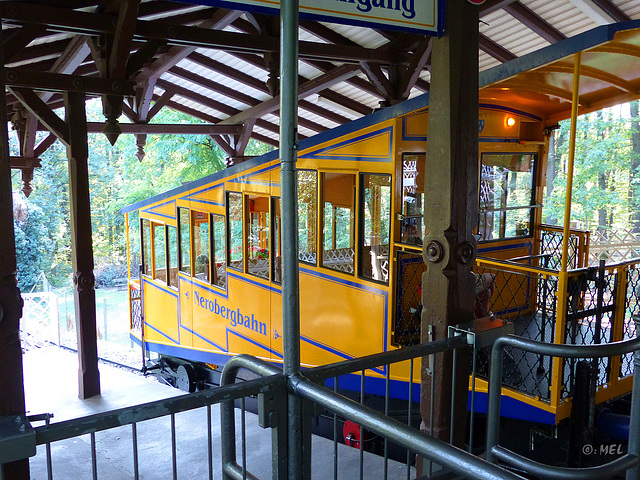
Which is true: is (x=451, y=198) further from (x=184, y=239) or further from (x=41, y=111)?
(x=184, y=239)

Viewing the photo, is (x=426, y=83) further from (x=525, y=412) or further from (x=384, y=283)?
(x=525, y=412)

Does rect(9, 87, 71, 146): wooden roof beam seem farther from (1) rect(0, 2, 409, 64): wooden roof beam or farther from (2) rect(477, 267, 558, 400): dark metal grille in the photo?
(2) rect(477, 267, 558, 400): dark metal grille

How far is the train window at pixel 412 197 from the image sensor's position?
533 centimetres

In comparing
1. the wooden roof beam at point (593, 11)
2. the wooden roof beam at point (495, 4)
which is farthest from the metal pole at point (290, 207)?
the wooden roof beam at point (593, 11)

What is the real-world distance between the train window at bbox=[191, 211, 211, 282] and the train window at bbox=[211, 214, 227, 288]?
0.67 feet

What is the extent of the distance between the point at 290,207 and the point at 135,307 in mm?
10691

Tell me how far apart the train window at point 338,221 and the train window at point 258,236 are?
1149 mm

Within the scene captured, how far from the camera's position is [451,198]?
2.85 meters

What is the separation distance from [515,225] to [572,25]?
4045 mm

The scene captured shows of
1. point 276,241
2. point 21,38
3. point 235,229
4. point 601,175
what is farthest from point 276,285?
point 601,175

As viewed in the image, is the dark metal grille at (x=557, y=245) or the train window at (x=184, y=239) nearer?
the dark metal grille at (x=557, y=245)

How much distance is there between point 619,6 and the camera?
26.6ft

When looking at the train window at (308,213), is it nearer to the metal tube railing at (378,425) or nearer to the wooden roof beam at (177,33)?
the wooden roof beam at (177,33)

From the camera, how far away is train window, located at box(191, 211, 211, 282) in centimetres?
852
